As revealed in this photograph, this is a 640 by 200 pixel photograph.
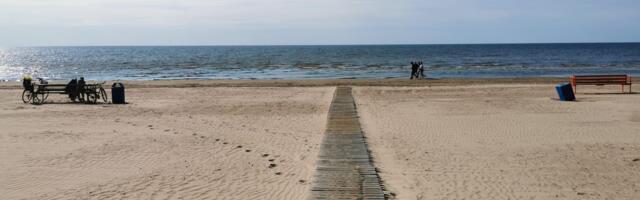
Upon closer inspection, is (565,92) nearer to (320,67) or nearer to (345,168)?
(345,168)

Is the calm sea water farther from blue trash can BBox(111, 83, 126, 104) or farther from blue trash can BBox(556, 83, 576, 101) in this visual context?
blue trash can BBox(556, 83, 576, 101)

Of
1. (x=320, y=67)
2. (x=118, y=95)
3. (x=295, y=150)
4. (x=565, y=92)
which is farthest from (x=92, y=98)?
(x=320, y=67)

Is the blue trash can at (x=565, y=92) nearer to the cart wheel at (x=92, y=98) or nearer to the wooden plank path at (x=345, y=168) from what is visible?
the wooden plank path at (x=345, y=168)

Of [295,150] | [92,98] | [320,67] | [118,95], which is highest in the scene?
[118,95]

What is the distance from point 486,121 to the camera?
47.8 feet

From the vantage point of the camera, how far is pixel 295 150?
10.5 m

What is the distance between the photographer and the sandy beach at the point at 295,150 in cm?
779

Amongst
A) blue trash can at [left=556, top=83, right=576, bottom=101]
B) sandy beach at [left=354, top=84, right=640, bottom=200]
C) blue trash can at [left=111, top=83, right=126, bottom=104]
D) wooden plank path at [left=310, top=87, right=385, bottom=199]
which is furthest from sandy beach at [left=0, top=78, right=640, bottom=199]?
blue trash can at [left=111, top=83, right=126, bottom=104]

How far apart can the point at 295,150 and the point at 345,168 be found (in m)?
2.22

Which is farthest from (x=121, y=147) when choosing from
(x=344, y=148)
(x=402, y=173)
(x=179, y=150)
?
(x=402, y=173)

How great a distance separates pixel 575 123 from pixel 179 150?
29.2ft

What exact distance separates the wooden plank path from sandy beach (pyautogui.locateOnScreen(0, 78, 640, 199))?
225mm

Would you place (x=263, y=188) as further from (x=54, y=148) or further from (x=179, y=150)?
(x=54, y=148)

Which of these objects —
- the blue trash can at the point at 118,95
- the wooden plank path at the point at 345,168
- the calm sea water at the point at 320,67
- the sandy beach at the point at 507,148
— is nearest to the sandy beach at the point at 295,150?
the sandy beach at the point at 507,148
